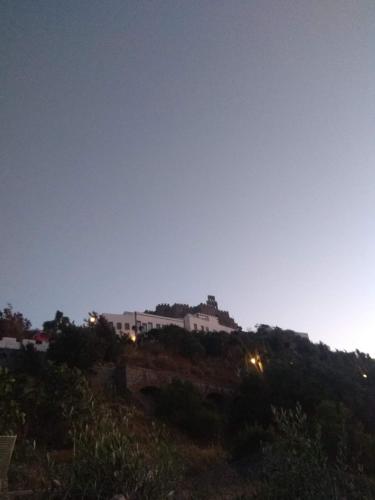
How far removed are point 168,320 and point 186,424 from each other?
33.4 metres

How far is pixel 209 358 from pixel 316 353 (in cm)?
1915

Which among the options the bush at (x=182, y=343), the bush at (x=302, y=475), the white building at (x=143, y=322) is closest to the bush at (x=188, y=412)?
the bush at (x=182, y=343)

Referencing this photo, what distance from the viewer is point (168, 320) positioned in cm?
5369

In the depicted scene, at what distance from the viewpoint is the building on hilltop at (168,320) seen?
49.2 metres

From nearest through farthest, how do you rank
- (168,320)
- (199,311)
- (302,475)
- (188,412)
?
(302,475)
(188,412)
(168,320)
(199,311)

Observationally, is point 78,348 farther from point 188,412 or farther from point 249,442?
point 249,442

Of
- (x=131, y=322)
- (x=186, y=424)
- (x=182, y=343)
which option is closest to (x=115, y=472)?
(x=186, y=424)

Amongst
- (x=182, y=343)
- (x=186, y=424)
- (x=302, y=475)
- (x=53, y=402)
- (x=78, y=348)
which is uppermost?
(x=182, y=343)

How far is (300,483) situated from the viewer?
5.30 m

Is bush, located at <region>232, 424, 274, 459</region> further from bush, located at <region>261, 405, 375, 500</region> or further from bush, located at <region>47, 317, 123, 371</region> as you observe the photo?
bush, located at <region>261, 405, 375, 500</region>

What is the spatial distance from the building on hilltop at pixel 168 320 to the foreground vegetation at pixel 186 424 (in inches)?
506

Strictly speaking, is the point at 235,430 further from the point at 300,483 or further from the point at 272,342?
the point at 272,342

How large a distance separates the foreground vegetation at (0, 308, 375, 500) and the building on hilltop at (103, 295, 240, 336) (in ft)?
42.2

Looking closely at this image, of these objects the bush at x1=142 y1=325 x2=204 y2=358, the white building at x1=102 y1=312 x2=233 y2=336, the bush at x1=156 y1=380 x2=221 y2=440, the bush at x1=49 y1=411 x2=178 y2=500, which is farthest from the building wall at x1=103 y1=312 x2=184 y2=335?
the bush at x1=49 y1=411 x2=178 y2=500
